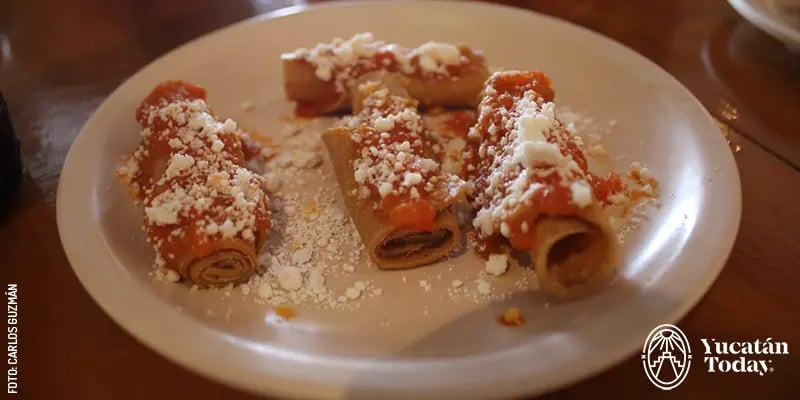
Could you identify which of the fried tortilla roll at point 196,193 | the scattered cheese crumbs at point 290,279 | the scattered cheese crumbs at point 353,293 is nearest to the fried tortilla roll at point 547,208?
the scattered cheese crumbs at point 353,293

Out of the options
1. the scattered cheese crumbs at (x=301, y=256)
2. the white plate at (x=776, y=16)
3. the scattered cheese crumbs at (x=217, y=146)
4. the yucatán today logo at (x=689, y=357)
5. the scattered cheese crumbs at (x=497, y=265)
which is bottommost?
the scattered cheese crumbs at (x=301, y=256)

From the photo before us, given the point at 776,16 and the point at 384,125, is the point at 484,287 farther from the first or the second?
the point at 776,16

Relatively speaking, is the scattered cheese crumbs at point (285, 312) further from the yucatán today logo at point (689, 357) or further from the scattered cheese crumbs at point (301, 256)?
the yucatán today logo at point (689, 357)

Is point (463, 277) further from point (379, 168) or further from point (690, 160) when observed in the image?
point (690, 160)

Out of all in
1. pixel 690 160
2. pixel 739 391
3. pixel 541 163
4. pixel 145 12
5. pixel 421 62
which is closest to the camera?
pixel 739 391

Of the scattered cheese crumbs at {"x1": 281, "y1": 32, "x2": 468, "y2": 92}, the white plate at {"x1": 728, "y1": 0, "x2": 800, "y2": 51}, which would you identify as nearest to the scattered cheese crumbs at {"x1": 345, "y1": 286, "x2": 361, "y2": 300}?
the scattered cheese crumbs at {"x1": 281, "y1": 32, "x2": 468, "y2": 92}

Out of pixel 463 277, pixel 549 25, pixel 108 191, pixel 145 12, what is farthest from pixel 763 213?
pixel 145 12

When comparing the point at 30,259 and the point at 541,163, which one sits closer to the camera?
the point at 541,163

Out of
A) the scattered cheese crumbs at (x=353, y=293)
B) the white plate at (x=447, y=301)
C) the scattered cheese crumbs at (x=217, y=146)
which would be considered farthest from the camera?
the scattered cheese crumbs at (x=217, y=146)
